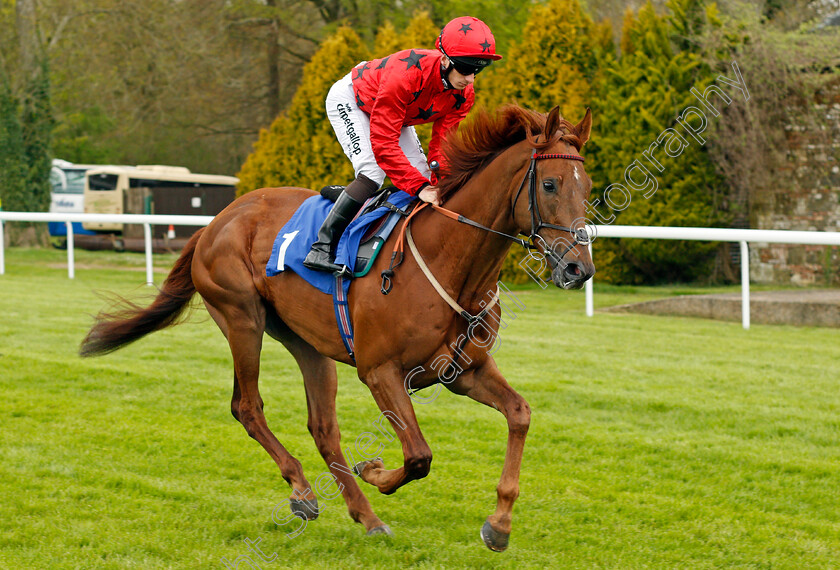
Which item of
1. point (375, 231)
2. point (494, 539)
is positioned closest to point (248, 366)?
point (375, 231)

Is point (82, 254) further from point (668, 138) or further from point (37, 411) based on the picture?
point (37, 411)

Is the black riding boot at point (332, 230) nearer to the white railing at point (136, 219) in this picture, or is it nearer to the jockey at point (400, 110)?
the jockey at point (400, 110)

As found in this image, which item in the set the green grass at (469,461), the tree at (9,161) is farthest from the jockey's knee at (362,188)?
the tree at (9,161)

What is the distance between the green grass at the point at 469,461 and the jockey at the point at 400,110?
3.91ft

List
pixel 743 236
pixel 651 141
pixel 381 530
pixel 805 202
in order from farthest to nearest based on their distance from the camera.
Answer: pixel 805 202, pixel 651 141, pixel 743 236, pixel 381 530

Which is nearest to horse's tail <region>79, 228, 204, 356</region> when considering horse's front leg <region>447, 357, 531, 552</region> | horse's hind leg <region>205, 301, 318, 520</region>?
horse's hind leg <region>205, 301, 318, 520</region>

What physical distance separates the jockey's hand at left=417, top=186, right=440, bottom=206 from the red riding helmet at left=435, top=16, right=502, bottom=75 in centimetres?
49

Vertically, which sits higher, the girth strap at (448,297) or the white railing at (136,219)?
the girth strap at (448,297)

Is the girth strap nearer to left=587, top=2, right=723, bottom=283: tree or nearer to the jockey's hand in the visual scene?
the jockey's hand

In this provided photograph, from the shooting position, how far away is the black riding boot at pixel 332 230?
3.75 m

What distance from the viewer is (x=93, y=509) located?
388 cm

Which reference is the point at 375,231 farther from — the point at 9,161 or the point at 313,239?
the point at 9,161

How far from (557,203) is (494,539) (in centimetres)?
121

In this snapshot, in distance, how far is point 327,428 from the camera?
4.12 metres
